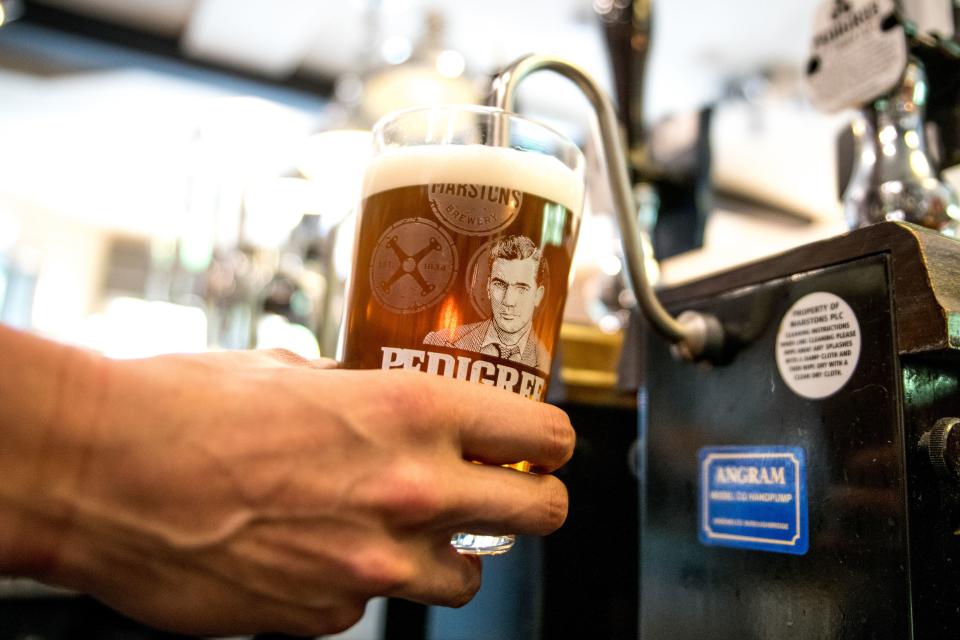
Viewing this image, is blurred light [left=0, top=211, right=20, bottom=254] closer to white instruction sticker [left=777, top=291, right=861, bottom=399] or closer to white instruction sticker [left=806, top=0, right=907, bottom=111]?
white instruction sticker [left=806, top=0, right=907, bottom=111]

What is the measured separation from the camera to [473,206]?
1.70 ft

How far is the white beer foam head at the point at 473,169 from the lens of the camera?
53 centimetres

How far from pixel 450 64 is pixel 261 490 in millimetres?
2165

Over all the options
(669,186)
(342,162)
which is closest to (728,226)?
(342,162)

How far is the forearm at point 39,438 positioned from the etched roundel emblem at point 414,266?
0.18 metres

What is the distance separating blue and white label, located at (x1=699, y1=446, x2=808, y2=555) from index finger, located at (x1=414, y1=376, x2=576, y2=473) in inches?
8.6

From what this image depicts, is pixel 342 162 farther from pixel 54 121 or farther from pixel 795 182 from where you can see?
pixel 795 182

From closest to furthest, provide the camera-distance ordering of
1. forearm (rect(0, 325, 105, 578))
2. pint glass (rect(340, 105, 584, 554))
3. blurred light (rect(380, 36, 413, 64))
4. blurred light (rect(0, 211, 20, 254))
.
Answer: forearm (rect(0, 325, 105, 578)) < pint glass (rect(340, 105, 584, 554)) < blurred light (rect(380, 36, 413, 64)) < blurred light (rect(0, 211, 20, 254))

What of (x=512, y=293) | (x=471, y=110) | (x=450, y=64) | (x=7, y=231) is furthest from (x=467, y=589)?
(x=7, y=231)

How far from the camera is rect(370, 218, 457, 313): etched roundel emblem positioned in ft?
1.67

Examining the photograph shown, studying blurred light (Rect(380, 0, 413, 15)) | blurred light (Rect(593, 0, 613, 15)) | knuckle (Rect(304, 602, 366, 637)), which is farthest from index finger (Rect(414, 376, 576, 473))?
blurred light (Rect(380, 0, 413, 15))

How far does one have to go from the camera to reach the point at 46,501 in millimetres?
400

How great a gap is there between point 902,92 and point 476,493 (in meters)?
0.61

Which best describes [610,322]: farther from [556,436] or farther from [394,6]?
[394,6]
